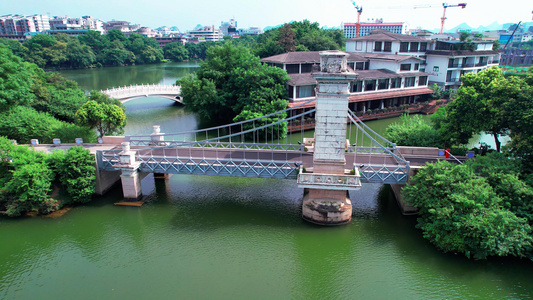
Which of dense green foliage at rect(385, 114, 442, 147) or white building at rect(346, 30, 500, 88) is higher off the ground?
white building at rect(346, 30, 500, 88)

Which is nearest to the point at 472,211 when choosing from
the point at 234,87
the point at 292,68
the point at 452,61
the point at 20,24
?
the point at 234,87

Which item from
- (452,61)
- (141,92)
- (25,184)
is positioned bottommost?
(25,184)

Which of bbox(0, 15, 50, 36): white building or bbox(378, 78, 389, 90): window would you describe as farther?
bbox(0, 15, 50, 36): white building

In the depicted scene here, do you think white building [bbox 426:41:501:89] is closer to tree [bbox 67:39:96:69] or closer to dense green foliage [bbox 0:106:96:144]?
dense green foliage [bbox 0:106:96:144]

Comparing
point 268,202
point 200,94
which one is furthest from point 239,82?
point 268,202

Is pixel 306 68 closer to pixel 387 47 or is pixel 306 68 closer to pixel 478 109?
pixel 387 47

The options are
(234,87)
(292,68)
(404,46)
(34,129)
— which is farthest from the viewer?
(404,46)

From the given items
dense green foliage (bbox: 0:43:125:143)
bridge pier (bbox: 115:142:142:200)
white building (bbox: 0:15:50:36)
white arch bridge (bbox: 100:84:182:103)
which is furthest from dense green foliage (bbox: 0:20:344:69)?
white building (bbox: 0:15:50:36)

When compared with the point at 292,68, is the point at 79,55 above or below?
above

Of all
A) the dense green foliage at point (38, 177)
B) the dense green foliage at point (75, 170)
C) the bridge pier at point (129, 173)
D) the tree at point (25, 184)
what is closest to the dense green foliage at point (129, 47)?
the bridge pier at point (129, 173)
